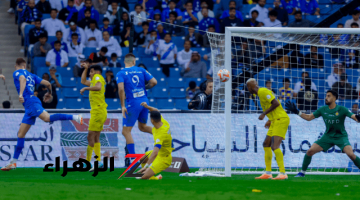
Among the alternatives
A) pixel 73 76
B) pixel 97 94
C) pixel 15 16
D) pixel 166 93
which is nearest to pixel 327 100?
pixel 97 94

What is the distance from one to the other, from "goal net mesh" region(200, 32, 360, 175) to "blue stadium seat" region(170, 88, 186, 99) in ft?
6.39

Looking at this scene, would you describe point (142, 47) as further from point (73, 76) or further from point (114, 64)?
point (73, 76)

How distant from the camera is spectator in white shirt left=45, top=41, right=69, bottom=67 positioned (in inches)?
610

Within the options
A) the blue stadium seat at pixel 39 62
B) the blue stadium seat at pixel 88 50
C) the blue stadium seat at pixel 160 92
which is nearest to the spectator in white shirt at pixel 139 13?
the blue stadium seat at pixel 88 50

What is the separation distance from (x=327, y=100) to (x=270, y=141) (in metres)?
1.40

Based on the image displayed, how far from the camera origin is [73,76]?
1543cm

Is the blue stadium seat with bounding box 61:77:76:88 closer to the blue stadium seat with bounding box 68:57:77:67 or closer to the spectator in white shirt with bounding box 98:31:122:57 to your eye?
the blue stadium seat with bounding box 68:57:77:67

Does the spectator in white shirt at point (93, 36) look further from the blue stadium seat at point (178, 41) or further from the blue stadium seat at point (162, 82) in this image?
the blue stadium seat at point (162, 82)

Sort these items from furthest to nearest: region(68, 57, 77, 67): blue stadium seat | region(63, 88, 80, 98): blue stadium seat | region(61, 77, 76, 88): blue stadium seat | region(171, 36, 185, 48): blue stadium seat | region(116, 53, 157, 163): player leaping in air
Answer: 1. region(171, 36, 185, 48): blue stadium seat
2. region(68, 57, 77, 67): blue stadium seat
3. region(61, 77, 76, 88): blue stadium seat
4. region(63, 88, 80, 98): blue stadium seat
5. region(116, 53, 157, 163): player leaping in air

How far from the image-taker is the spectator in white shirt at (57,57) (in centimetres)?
1548

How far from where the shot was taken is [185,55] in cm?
1595

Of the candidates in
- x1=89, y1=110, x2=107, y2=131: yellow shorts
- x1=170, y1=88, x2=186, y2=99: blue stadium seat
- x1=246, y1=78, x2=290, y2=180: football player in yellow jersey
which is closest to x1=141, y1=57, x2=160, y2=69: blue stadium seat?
x1=170, y1=88, x2=186, y2=99: blue stadium seat

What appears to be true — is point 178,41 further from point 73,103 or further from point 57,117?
point 57,117

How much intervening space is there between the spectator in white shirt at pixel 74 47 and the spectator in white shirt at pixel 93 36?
399mm
